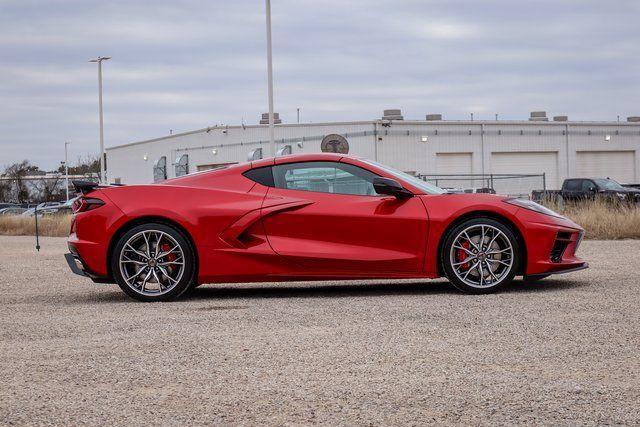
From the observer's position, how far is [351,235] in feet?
27.0

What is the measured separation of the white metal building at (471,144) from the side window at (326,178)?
32685 mm

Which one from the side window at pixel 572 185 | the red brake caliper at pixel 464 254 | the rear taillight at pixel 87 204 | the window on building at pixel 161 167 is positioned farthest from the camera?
the window on building at pixel 161 167

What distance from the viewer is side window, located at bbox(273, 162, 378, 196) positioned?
8.42 metres

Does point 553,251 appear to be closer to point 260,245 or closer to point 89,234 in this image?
point 260,245

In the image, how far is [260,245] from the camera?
27.1 ft

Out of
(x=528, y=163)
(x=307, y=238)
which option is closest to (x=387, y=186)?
(x=307, y=238)

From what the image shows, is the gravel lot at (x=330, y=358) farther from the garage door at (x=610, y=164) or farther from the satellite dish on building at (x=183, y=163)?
the satellite dish on building at (x=183, y=163)

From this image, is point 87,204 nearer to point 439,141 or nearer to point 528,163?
point 439,141

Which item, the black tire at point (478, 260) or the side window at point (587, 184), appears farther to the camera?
the side window at point (587, 184)

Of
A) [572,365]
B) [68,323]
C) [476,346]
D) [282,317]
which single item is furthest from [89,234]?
[572,365]

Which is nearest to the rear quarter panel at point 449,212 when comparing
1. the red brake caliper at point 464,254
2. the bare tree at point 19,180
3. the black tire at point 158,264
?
the red brake caliper at point 464,254

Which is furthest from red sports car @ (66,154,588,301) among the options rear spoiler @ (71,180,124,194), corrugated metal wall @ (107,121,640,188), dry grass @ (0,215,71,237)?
corrugated metal wall @ (107,121,640,188)

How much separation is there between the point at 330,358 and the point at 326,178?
11.0 feet

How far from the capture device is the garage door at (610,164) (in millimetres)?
46188
